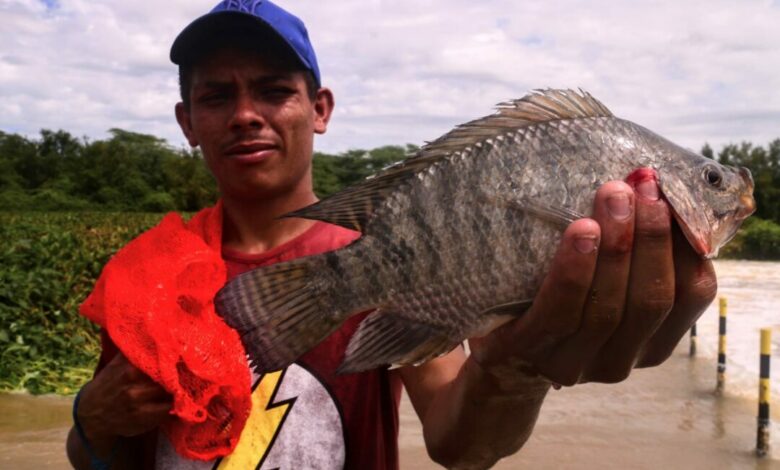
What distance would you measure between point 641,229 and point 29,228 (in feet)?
37.2

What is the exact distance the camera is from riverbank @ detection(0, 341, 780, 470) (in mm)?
7164

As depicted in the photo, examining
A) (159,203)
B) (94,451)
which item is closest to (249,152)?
(94,451)

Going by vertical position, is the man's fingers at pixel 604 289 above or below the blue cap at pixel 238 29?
below

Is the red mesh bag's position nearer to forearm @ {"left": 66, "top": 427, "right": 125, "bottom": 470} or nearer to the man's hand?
forearm @ {"left": 66, "top": 427, "right": 125, "bottom": 470}

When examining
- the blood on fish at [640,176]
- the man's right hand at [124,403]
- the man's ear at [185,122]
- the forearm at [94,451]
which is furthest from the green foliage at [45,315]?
the blood on fish at [640,176]

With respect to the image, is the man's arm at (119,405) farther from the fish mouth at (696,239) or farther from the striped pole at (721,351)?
the striped pole at (721,351)

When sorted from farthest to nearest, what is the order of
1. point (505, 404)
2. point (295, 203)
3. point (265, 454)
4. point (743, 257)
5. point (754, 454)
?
point (743, 257) < point (754, 454) < point (295, 203) < point (265, 454) < point (505, 404)

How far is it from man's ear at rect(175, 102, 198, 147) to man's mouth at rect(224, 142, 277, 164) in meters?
0.27

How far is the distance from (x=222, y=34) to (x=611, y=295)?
1.53m

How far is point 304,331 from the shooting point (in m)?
1.71

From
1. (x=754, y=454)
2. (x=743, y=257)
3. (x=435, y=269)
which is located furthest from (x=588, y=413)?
(x=743, y=257)

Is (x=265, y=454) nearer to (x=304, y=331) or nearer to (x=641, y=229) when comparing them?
(x=304, y=331)

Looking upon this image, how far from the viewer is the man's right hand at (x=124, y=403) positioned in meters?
2.07

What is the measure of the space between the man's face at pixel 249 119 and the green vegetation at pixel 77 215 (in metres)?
2.02
